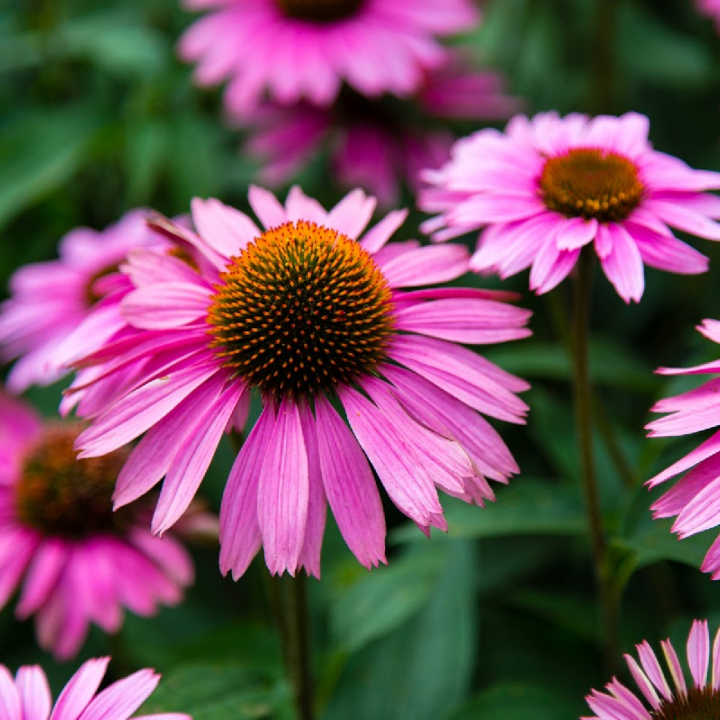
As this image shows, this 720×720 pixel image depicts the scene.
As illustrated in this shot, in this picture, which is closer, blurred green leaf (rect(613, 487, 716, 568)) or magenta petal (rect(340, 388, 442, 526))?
magenta petal (rect(340, 388, 442, 526))

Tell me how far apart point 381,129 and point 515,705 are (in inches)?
51.1

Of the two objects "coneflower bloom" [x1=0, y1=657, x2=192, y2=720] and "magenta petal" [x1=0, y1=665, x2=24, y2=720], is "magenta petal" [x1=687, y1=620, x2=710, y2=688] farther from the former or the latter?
"magenta petal" [x1=0, y1=665, x2=24, y2=720]

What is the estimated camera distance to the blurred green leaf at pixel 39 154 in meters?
1.78

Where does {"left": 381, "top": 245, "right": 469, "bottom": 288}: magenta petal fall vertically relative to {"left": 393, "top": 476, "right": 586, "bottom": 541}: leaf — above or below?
above

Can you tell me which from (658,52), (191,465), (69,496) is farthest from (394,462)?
(658,52)

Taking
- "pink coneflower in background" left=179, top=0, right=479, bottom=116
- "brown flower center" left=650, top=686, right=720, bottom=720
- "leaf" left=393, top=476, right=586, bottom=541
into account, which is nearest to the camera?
"brown flower center" left=650, top=686, right=720, bottom=720

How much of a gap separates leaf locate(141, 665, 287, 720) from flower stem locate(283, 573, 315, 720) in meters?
0.03

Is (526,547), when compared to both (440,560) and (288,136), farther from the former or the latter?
(288,136)

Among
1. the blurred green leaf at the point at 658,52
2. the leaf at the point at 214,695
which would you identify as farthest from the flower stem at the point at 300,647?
the blurred green leaf at the point at 658,52

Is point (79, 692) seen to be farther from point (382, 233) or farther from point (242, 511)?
point (382, 233)

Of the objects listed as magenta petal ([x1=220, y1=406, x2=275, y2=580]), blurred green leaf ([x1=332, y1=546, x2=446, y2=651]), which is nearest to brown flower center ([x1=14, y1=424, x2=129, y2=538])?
blurred green leaf ([x1=332, y1=546, x2=446, y2=651])

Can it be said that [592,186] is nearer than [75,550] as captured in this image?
Yes

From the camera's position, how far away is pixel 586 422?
1.04m

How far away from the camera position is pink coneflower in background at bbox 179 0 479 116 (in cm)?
171
